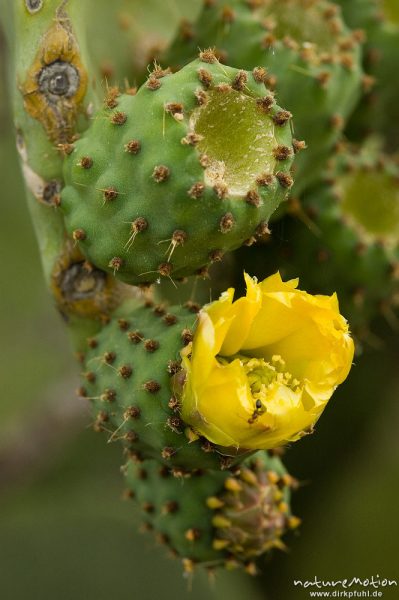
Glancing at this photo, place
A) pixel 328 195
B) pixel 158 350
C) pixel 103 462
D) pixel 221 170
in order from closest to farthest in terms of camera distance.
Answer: pixel 221 170 < pixel 158 350 < pixel 328 195 < pixel 103 462

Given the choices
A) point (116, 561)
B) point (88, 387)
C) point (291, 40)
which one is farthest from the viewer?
point (116, 561)

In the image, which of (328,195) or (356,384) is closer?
(328,195)

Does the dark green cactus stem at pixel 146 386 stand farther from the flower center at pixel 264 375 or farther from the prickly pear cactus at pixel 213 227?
the flower center at pixel 264 375

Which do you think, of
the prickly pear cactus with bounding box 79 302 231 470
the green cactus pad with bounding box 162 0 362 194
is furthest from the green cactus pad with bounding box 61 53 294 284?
the green cactus pad with bounding box 162 0 362 194

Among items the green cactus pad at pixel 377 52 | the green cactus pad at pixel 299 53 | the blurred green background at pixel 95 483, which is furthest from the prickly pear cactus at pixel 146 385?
the blurred green background at pixel 95 483

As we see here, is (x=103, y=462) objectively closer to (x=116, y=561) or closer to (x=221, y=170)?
(x=116, y=561)

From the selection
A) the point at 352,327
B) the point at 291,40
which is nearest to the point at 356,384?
the point at 352,327

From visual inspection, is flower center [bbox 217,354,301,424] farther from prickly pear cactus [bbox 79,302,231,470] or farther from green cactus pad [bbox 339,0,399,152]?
green cactus pad [bbox 339,0,399,152]
